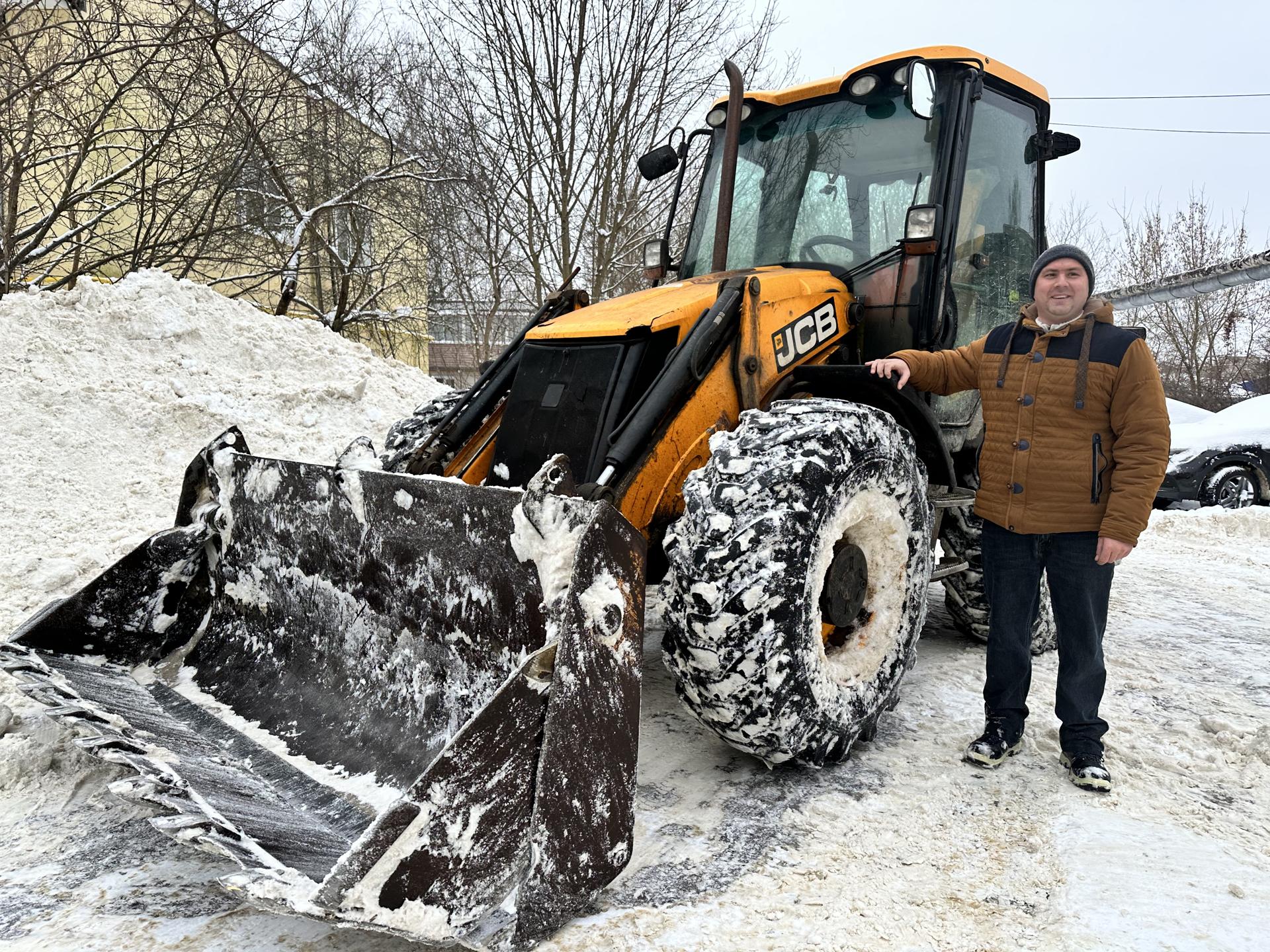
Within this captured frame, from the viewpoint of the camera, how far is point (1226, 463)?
10.2m

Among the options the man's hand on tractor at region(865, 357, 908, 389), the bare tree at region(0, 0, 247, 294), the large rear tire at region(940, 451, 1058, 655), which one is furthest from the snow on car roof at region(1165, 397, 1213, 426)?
the bare tree at region(0, 0, 247, 294)

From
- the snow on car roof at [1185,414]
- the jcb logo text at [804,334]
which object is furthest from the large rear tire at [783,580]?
the snow on car roof at [1185,414]

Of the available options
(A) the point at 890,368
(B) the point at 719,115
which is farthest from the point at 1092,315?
(B) the point at 719,115

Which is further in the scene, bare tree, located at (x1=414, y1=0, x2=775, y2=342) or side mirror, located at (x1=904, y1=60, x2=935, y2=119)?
bare tree, located at (x1=414, y1=0, x2=775, y2=342)

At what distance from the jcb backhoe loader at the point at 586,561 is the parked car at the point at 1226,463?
730cm

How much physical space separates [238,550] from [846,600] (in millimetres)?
2382

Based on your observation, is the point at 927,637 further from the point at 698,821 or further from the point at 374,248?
the point at 374,248

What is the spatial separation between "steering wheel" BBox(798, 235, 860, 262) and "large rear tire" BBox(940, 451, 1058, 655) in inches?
48.9

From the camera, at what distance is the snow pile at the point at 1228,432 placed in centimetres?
1022

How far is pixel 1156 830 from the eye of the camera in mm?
2756

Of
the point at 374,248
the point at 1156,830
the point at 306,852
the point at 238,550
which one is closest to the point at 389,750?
the point at 306,852

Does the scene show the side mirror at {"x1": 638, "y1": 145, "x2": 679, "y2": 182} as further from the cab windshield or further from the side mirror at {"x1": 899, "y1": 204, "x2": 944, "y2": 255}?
the side mirror at {"x1": 899, "y1": 204, "x2": 944, "y2": 255}

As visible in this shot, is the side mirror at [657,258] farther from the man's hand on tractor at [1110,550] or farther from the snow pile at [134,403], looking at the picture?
the snow pile at [134,403]

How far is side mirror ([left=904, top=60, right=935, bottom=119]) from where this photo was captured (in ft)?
10.9
